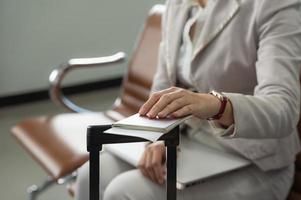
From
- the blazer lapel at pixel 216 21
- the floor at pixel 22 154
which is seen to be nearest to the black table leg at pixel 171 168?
the blazer lapel at pixel 216 21

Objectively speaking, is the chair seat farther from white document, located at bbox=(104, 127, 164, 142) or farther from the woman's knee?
white document, located at bbox=(104, 127, 164, 142)

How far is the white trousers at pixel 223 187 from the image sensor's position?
4.46ft

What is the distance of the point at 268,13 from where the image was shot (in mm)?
1339

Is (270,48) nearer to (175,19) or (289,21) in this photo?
(289,21)

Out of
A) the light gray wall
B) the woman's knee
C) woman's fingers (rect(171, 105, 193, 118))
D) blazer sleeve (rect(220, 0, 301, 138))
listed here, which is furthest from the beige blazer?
the light gray wall

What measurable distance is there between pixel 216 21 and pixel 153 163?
0.44 metres

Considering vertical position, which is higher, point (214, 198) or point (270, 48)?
point (270, 48)

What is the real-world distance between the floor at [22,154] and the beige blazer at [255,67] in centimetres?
121

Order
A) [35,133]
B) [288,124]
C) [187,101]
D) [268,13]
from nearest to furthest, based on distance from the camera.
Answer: [187,101] → [288,124] → [268,13] → [35,133]

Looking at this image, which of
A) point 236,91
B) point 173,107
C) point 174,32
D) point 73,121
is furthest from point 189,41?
point 73,121

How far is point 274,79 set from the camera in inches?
48.9

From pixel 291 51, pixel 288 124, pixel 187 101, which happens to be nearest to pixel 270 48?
pixel 291 51

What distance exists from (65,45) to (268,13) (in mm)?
2470

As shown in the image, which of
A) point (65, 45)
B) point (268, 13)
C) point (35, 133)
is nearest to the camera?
point (268, 13)
